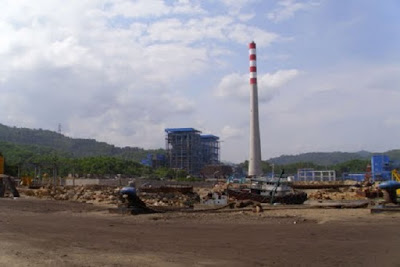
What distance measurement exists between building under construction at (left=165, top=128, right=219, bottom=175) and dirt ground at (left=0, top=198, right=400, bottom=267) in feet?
370

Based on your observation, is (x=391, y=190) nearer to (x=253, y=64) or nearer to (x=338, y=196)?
(x=338, y=196)

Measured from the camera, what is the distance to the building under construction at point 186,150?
439 ft

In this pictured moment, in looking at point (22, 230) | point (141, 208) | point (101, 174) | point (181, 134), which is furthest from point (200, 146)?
point (22, 230)

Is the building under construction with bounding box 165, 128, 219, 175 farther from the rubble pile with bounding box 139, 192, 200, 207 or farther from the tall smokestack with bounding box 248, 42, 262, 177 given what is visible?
the rubble pile with bounding box 139, 192, 200, 207

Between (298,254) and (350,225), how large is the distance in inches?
286

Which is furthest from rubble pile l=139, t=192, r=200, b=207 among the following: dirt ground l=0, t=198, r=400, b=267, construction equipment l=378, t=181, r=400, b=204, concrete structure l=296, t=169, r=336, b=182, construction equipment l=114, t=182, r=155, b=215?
concrete structure l=296, t=169, r=336, b=182

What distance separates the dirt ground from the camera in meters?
10.1

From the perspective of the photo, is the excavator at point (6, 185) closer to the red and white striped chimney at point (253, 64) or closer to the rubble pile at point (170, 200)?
the rubble pile at point (170, 200)

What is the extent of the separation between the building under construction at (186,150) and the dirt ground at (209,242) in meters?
113

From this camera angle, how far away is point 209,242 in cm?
1330

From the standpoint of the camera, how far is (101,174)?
11081 cm

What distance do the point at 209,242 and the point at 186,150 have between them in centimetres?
12128

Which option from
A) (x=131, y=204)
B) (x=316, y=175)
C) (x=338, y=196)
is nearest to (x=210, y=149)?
(x=316, y=175)

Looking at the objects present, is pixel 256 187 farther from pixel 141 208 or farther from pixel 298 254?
pixel 298 254
